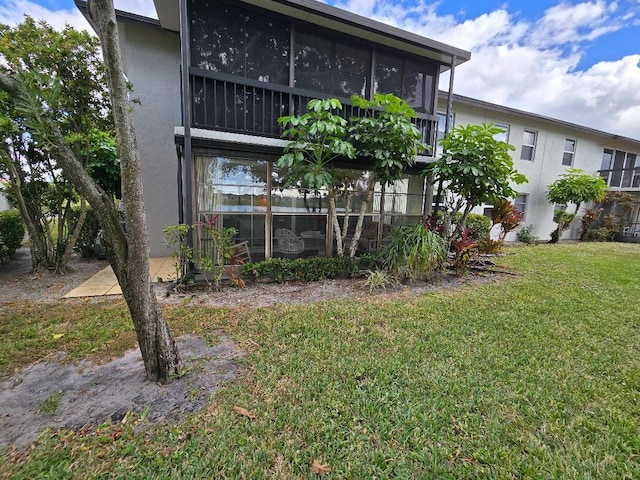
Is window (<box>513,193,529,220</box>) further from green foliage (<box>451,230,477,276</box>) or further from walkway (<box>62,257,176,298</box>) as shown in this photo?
walkway (<box>62,257,176,298</box>)

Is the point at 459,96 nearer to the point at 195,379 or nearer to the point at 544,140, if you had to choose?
the point at 544,140

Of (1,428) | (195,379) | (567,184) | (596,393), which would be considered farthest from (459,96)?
(1,428)

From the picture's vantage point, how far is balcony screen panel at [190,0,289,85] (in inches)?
204

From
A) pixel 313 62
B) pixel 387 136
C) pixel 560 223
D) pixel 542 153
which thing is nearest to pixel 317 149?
pixel 387 136

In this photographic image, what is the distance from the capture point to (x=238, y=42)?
543 cm

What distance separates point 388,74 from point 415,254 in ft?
14.9

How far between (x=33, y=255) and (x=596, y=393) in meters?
9.11

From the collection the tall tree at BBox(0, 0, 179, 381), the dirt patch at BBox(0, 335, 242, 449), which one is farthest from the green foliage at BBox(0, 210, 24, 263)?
the tall tree at BBox(0, 0, 179, 381)

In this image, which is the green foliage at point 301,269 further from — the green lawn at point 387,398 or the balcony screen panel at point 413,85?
the balcony screen panel at point 413,85

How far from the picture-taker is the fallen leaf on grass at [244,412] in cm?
224

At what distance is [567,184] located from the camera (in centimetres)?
1276

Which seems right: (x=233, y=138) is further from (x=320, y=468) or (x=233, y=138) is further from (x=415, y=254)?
(x=320, y=468)

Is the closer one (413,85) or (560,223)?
(413,85)

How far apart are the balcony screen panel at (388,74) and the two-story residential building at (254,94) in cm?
3
